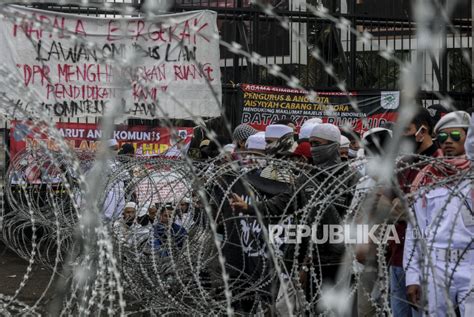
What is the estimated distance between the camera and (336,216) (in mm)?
5781

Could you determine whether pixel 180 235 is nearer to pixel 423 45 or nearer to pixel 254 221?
pixel 254 221

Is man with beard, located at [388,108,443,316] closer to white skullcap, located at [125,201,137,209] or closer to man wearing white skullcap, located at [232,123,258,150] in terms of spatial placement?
man wearing white skullcap, located at [232,123,258,150]

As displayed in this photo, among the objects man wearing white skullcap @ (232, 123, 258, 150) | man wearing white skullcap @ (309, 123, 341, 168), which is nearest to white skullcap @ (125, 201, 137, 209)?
man wearing white skullcap @ (232, 123, 258, 150)

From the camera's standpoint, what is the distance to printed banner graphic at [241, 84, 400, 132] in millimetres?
11258

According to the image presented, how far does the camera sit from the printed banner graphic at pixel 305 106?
11.3 metres

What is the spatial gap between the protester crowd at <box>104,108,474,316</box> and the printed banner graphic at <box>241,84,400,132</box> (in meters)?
3.43

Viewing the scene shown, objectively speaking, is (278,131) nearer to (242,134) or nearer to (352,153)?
(242,134)

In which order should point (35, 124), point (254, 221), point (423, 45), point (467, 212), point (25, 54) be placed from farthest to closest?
point (25, 54) < point (254, 221) < point (467, 212) < point (35, 124) < point (423, 45)

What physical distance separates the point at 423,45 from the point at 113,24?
9611mm

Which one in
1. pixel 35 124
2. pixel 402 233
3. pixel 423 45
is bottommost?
pixel 402 233

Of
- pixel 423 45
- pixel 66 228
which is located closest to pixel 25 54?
pixel 66 228

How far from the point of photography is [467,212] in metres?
4.79

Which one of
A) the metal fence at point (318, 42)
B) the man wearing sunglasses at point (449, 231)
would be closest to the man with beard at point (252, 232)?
the man wearing sunglasses at point (449, 231)

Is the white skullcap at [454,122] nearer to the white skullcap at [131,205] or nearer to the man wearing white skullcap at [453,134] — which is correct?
the man wearing white skullcap at [453,134]
